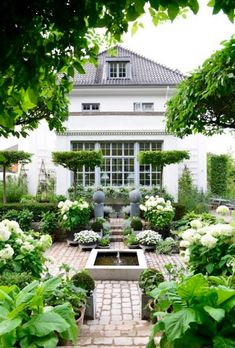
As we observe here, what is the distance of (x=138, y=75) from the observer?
21047 mm

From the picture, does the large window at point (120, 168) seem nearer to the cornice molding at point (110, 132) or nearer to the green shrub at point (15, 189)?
the cornice molding at point (110, 132)

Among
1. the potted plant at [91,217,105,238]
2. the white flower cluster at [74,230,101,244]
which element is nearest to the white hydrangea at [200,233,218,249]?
the white flower cluster at [74,230,101,244]

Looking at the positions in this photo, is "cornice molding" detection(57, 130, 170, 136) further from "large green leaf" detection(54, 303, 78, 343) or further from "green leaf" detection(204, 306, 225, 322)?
"green leaf" detection(204, 306, 225, 322)

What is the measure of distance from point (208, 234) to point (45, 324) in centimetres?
240

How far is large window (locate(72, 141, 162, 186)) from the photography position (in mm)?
17266

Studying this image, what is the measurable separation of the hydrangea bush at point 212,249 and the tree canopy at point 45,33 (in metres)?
3.07

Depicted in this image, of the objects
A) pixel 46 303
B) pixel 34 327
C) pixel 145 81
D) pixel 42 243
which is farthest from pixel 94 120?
pixel 34 327

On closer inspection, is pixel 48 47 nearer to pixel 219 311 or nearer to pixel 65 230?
pixel 219 311

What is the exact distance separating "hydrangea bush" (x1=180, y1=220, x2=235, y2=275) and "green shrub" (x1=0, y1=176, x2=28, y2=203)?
1334 cm

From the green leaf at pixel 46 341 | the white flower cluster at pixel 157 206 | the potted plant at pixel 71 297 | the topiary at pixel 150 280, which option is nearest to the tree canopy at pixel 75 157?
the white flower cluster at pixel 157 206

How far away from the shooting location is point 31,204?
40.9 ft

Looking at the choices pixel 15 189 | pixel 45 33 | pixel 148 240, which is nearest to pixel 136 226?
pixel 148 240

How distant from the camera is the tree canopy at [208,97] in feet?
11.5

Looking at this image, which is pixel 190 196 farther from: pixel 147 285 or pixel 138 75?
pixel 147 285
